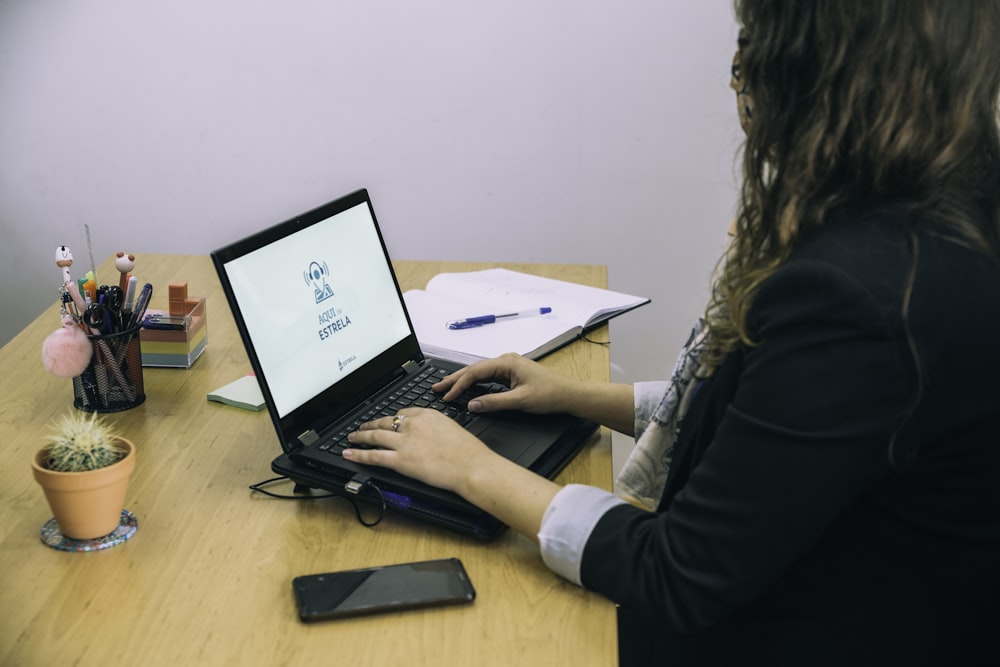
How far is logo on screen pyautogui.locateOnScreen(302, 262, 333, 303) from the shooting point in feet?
3.79

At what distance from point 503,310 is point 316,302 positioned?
498 mm

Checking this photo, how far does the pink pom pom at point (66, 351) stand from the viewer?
1158mm

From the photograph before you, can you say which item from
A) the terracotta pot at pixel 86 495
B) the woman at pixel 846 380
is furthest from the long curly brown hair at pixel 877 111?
the terracotta pot at pixel 86 495

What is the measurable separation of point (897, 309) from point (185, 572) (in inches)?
26.4

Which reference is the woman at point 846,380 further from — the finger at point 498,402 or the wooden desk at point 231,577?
the finger at point 498,402

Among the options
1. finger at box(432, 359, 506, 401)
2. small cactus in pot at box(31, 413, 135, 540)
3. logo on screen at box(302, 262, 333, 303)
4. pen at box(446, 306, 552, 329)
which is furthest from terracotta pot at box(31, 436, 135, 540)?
pen at box(446, 306, 552, 329)

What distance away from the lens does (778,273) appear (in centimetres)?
80

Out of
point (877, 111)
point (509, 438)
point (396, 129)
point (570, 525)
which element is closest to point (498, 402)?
point (509, 438)

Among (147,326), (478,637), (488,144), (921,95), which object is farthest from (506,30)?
(478,637)

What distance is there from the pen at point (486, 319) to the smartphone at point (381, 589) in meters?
0.64

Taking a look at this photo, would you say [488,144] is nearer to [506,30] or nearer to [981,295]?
[506,30]

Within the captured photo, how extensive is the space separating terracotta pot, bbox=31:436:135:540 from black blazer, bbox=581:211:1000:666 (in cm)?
45

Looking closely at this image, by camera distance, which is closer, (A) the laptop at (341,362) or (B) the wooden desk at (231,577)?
(B) the wooden desk at (231,577)

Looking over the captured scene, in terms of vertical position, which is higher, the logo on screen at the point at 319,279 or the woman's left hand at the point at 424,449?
the logo on screen at the point at 319,279
